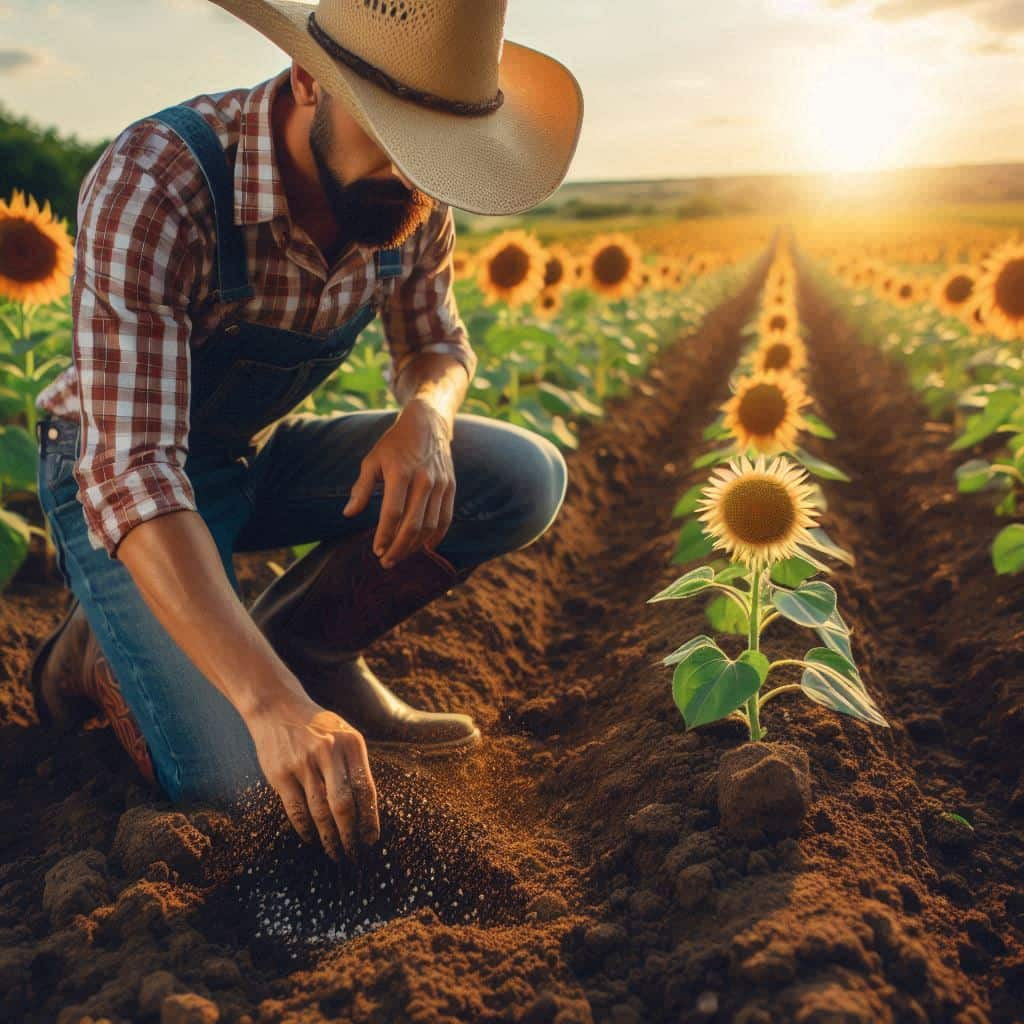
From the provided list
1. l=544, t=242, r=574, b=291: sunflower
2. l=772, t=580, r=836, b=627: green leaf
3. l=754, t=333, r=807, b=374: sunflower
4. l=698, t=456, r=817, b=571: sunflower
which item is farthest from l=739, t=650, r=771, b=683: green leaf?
l=544, t=242, r=574, b=291: sunflower

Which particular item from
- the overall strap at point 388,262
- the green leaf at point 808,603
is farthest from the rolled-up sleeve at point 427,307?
the green leaf at point 808,603

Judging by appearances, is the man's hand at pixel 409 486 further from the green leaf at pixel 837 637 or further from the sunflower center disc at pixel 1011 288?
the sunflower center disc at pixel 1011 288

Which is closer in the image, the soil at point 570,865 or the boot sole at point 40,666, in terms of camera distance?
the soil at point 570,865

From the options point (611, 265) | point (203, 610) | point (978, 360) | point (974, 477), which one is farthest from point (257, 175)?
point (611, 265)

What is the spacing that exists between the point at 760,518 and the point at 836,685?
1.34 feet

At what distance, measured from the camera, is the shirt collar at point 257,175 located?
7.63ft

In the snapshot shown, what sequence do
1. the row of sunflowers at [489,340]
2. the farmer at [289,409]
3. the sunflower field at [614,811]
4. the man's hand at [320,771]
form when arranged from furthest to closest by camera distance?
1. the row of sunflowers at [489,340]
2. the farmer at [289,409]
3. the sunflower field at [614,811]
4. the man's hand at [320,771]

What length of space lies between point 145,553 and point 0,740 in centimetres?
135

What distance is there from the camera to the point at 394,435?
2537 millimetres

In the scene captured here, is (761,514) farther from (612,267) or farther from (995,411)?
(612,267)

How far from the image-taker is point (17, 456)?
11.4 ft

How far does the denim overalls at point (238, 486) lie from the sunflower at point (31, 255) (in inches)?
66.6

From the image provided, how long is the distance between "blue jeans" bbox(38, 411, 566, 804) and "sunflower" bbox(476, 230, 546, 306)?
3356 millimetres

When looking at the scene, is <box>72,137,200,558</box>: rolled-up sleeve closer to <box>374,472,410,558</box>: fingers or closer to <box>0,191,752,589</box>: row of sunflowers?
<box>374,472,410,558</box>: fingers
